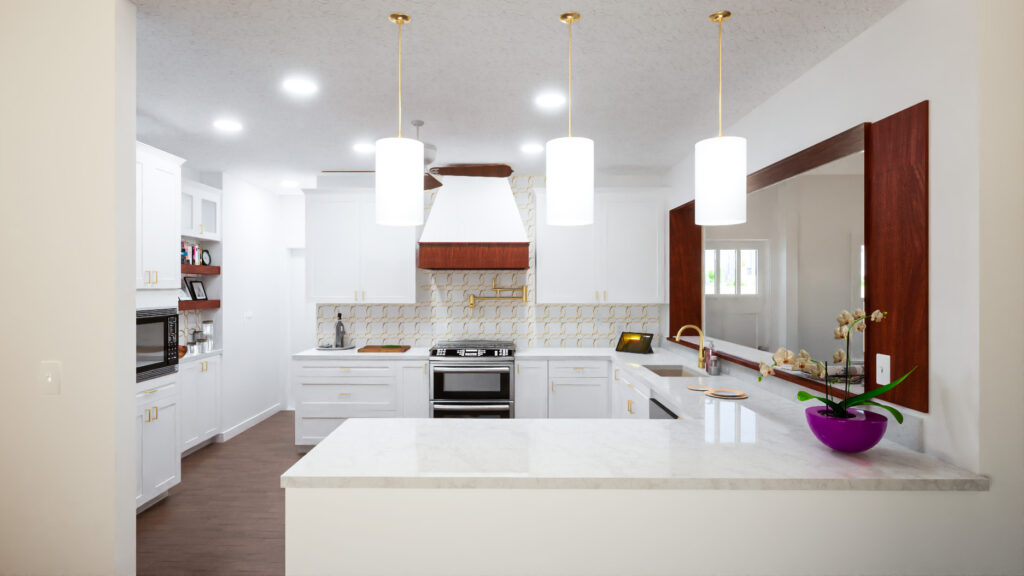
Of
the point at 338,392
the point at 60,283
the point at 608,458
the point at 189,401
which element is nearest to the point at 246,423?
the point at 189,401

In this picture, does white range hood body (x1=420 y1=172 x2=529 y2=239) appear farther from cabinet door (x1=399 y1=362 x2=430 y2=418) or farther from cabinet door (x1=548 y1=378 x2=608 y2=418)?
cabinet door (x1=548 y1=378 x2=608 y2=418)

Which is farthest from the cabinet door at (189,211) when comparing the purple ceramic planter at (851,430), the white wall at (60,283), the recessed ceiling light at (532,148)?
the purple ceramic planter at (851,430)

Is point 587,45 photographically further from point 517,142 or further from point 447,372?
point 447,372

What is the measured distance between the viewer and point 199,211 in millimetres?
4508

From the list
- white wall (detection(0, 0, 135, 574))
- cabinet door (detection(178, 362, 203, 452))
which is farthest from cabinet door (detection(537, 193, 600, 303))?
white wall (detection(0, 0, 135, 574))

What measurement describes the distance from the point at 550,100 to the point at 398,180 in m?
1.56

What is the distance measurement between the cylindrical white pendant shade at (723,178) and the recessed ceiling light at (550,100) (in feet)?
4.44

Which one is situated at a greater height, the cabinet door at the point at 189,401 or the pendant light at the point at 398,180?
the pendant light at the point at 398,180

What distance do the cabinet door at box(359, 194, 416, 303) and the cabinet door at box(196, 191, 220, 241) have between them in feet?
4.39

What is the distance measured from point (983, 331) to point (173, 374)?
4182 mm

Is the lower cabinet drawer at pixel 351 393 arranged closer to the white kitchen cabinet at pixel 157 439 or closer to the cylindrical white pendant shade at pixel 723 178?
the white kitchen cabinet at pixel 157 439

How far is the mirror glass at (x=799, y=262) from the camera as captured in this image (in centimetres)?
221

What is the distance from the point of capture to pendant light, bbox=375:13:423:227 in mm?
1720

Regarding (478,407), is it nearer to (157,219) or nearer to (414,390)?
(414,390)
